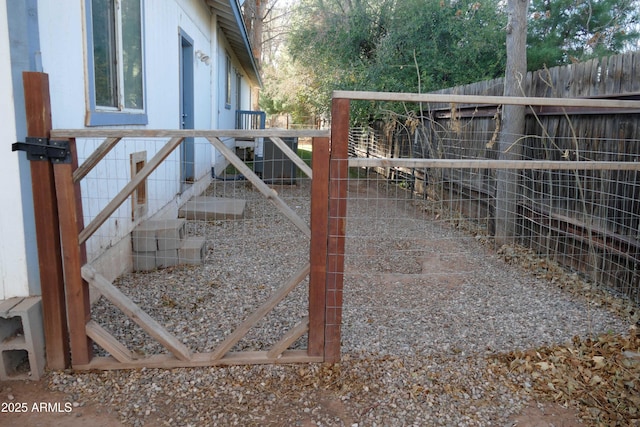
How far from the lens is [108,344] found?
307 centimetres

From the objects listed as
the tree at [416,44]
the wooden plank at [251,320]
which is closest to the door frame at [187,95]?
the tree at [416,44]

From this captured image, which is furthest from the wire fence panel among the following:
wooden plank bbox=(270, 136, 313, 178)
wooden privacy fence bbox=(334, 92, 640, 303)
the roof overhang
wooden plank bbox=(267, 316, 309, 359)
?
the roof overhang

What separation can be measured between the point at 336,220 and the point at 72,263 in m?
1.62

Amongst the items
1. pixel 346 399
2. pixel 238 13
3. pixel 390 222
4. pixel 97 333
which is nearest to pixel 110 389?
pixel 97 333

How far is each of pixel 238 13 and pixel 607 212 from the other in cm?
734

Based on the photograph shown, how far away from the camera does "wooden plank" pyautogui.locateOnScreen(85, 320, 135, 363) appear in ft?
10.1

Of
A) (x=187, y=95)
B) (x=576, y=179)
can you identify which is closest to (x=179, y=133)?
(x=576, y=179)

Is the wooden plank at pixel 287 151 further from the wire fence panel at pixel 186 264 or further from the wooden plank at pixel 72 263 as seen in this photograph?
the wooden plank at pixel 72 263

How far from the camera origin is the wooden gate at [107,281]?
2.91m

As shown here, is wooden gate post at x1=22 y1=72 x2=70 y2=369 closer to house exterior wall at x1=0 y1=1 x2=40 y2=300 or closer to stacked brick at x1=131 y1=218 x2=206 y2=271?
house exterior wall at x1=0 y1=1 x2=40 y2=300

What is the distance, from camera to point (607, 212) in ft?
15.6

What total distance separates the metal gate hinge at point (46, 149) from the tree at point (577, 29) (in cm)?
986

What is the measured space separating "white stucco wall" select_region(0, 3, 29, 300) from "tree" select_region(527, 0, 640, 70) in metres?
9.96

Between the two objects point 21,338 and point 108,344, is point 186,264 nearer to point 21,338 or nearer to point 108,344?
point 108,344
